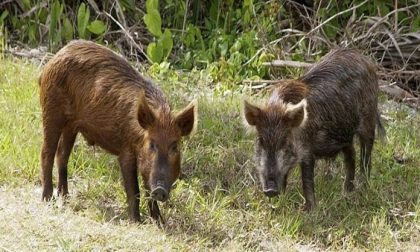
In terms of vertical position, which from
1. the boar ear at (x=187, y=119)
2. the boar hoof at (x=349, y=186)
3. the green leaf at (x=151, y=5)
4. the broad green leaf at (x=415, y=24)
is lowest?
the boar hoof at (x=349, y=186)

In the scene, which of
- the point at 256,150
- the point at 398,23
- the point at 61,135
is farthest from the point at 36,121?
the point at 398,23

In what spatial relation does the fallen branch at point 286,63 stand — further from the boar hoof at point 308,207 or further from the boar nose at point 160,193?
the boar nose at point 160,193

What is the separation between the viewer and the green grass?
21.3 ft

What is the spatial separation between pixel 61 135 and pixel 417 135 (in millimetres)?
3175

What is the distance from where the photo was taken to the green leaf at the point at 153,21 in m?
10.2

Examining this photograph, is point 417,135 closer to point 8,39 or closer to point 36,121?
point 36,121

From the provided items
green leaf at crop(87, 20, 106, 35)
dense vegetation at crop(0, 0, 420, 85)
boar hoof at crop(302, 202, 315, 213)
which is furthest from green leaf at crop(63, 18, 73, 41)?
boar hoof at crop(302, 202, 315, 213)

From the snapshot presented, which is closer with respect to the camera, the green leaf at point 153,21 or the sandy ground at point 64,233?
the sandy ground at point 64,233

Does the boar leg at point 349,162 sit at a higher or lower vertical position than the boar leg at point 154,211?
lower

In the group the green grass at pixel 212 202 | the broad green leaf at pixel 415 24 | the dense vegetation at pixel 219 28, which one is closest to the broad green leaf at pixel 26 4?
the dense vegetation at pixel 219 28

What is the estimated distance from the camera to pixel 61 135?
Answer: 24.3 feet

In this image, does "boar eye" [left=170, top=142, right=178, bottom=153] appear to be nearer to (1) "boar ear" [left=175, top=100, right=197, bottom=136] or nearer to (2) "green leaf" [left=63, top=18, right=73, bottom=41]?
(1) "boar ear" [left=175, top=100, right=197, bottom=136]

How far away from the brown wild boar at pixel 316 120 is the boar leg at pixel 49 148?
1.35 meters

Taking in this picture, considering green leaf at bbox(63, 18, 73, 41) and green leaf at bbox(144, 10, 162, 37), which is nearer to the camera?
green leaf at bbox(144, 10, 162, 37)
